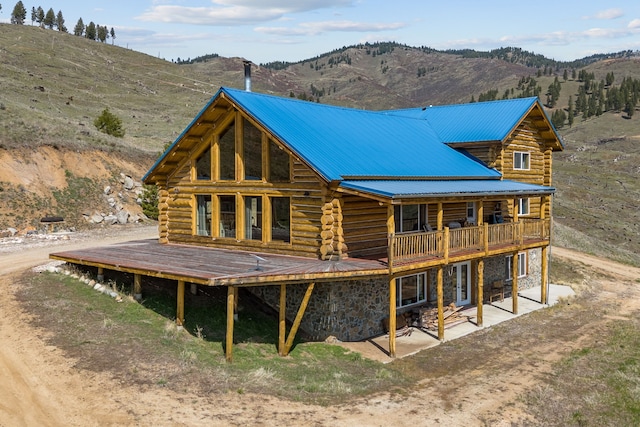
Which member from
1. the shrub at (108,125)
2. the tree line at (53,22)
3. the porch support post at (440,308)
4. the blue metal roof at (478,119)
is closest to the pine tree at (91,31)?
the tree line at (53,22)

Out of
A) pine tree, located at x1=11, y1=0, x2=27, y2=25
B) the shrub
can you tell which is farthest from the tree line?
the shrub

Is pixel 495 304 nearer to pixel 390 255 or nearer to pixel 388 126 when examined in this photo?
pixel 388 126

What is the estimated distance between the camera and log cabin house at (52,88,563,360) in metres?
18.2

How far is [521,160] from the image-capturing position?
95.3ft

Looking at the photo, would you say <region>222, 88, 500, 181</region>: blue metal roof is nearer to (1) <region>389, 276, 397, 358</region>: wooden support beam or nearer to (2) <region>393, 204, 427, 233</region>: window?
(2) <region>393, 204, 427, 233</region>: window

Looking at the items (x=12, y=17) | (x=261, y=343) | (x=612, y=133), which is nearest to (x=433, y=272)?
(x=261, y=343)

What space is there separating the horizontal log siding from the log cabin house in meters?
0.05

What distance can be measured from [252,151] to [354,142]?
3981 mm

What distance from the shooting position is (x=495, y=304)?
26.5m

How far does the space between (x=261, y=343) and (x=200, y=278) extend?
3.20m

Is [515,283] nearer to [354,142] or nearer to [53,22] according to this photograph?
[354,142]

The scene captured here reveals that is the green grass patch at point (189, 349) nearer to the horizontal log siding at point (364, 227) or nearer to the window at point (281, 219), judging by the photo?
the window at point (281, 219)

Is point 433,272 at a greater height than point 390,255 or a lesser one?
lesser

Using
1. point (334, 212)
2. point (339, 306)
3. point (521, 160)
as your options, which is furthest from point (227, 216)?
point (521, 160)
